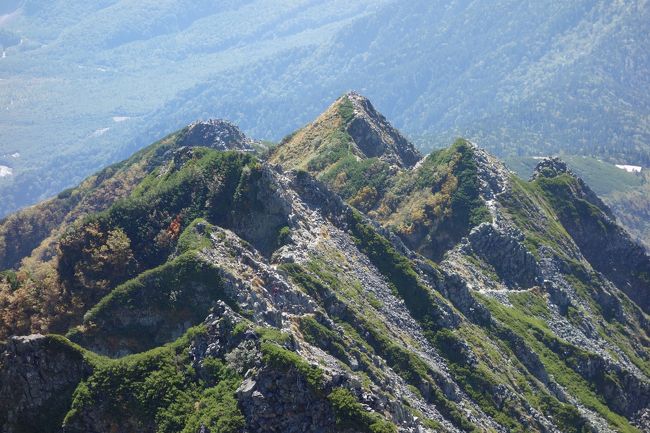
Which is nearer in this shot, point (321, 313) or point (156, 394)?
point (156, 394)

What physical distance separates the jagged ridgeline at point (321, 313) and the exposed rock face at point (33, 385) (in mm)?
178

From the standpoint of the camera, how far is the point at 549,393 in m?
122

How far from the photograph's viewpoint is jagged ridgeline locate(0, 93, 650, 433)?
75125 mm

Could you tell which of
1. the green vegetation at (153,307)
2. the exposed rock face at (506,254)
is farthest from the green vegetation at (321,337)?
the exposed rock face at (506,254)

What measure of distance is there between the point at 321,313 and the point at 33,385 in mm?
34672

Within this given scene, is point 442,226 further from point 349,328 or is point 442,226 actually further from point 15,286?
point 15,286

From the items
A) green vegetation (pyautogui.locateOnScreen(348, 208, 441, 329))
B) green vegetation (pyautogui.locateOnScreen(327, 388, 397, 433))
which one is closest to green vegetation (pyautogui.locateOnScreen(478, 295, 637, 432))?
green vegetation (pyautogui.locateOnScreen(348, 208, 441, 329))

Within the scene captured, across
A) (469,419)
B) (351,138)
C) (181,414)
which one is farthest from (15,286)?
(351,138)

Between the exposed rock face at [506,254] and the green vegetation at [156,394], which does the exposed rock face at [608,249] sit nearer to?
the exposed rock face at [506,254]

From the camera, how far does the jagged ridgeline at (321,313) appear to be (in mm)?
75125

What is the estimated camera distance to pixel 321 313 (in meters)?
98.8

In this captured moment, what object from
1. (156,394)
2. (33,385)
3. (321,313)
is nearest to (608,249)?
(321,313)

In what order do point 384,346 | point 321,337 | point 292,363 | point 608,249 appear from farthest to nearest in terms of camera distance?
point 608,249, point 384,346, point 321,337, point 292,363

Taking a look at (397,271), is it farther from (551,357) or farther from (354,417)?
(354,417)
